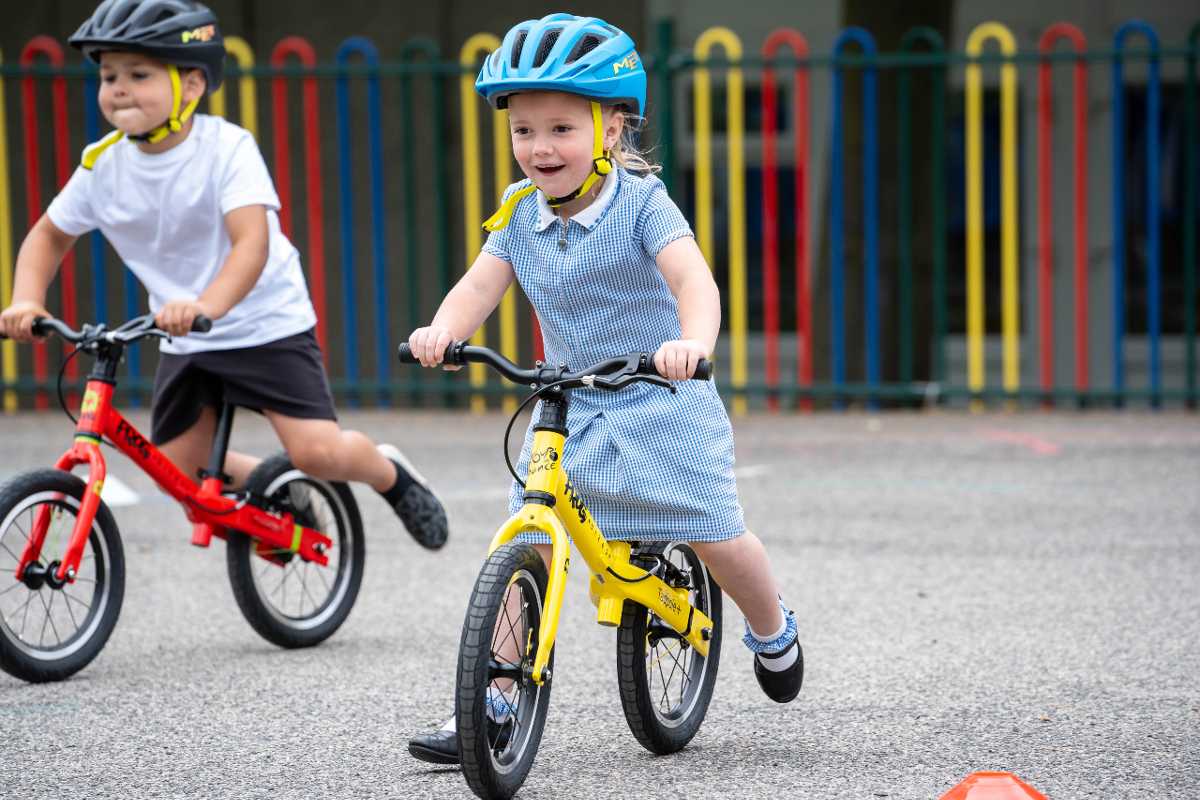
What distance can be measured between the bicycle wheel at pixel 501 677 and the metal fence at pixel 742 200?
583cm

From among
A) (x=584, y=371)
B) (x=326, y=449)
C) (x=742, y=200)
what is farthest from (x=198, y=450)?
(x=742, y=200)

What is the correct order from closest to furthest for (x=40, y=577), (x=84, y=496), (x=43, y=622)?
(x=40, y=577) → (x=84, y=496) → (x=43, y=622)

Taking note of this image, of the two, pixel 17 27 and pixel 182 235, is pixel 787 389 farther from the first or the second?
pixel 17 27

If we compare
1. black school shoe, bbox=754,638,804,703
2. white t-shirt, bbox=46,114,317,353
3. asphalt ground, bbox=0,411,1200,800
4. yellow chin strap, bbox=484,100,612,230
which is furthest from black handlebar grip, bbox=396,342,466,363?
white t-shirt, bbox=46,114,317,353

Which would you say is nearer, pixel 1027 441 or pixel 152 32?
pixel 152 32

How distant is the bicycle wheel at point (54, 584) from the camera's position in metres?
4.34

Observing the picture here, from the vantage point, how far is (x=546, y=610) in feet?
11.2

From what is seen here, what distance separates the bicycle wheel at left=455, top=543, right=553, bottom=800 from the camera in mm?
3236

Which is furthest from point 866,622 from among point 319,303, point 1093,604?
point 319,303

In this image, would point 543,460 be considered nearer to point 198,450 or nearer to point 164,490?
point 164,490

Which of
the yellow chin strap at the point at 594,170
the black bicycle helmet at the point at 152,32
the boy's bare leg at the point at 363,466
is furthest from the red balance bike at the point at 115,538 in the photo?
the yellow chin strap at the point at 594,170

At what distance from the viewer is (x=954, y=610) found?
5.29 metres

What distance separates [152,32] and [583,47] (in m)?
1.61

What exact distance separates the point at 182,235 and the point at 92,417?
62 cm
